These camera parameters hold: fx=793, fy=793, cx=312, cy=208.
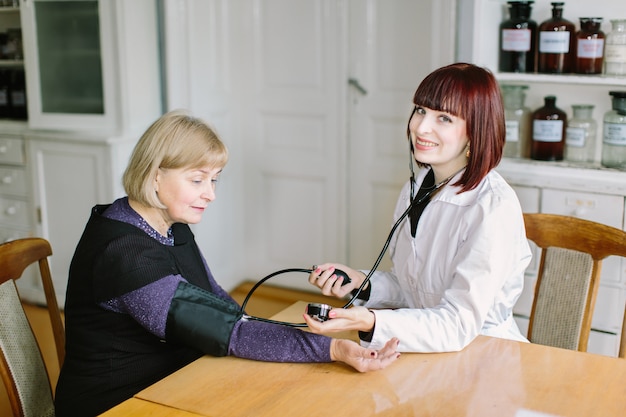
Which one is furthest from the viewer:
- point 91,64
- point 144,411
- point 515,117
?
point 91,64

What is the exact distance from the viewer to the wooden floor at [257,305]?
11.2 feet

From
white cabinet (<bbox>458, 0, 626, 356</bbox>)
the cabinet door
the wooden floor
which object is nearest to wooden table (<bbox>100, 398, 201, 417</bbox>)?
white cabinet (<bbox>458, 0, 626, 356</bbox>)

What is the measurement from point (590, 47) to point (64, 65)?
2.25 meters

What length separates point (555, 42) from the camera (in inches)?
111

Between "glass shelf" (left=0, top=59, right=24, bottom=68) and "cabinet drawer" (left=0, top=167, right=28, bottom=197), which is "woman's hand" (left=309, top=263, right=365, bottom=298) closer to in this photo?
"cabinet drawer" (left=0, top=167, right=28, bottom=197)

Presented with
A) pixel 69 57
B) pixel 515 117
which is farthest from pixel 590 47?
pixel 69 57

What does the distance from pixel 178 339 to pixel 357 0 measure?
2374mm

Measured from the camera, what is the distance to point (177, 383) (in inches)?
56.5

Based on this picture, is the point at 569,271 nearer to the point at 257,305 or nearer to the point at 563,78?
the point at 563,78

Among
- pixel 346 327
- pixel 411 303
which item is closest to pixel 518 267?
pixel 411 303

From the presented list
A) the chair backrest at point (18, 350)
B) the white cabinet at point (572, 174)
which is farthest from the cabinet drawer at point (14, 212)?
the white cabinet at point (572, 174)

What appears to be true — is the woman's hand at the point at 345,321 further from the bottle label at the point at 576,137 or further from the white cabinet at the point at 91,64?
the white cabinet at the point at 91,64

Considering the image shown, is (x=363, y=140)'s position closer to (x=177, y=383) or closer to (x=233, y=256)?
(x=233, y=256)

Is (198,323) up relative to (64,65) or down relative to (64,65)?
down
